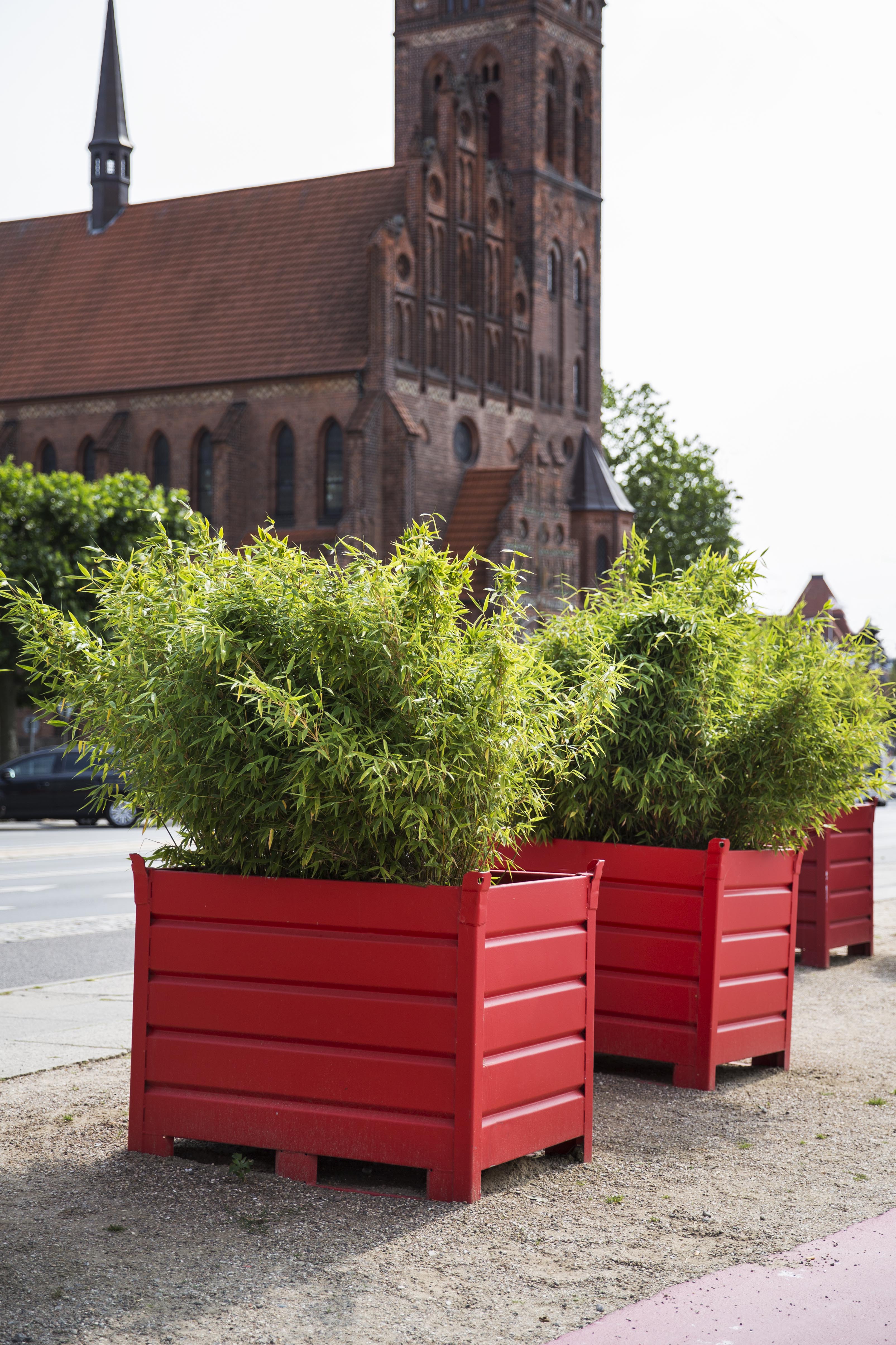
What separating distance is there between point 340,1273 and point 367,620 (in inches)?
74.0

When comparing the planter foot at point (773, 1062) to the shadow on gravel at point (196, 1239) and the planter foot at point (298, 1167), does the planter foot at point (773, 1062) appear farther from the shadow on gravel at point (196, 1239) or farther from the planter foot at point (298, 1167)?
the planter foot at point (298, 1167)

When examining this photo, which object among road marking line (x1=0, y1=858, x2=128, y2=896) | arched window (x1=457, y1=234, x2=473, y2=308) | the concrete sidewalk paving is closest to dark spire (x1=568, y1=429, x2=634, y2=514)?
arched window (x1=457, y1=234, x2=473, y2=308)

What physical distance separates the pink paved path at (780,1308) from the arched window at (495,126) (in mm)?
49698

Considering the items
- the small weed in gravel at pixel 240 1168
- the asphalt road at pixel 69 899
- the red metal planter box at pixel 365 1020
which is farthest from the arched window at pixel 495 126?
the small weed in gravel at pixel 240 1168

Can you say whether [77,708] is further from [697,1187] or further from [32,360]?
[32,360]

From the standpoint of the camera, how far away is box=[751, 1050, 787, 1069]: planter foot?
282 inches

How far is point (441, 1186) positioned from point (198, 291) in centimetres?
4810

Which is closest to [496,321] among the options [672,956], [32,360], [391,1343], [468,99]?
[468,99]

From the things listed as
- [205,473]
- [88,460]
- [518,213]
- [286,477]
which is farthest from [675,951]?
[518,213]

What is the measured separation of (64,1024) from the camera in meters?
8.11

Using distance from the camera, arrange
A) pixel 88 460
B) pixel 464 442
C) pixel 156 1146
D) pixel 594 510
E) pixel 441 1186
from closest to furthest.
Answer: pixel 441 1186 → pixel 156 1146 → pixel 464 442 → pixel 88 460 → pixel 594 510

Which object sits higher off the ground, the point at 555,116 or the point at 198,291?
the point at 555,116

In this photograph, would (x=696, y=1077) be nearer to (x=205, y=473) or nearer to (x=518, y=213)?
(x=205, y=473)

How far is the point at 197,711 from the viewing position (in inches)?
192
